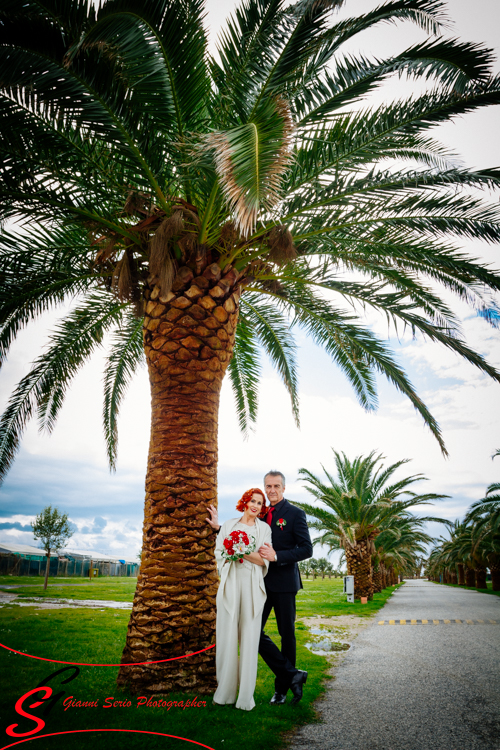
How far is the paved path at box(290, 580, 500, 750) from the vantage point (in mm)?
3777

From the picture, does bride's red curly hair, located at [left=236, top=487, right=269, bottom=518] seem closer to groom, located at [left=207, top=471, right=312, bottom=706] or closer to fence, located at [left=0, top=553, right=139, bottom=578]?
groom, located at [left=207, top=471, right=312, bottom=706]

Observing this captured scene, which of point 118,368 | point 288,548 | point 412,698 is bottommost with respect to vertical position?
point 412,698

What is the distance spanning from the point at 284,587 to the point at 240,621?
21.7 inches

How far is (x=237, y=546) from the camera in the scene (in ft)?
15.4

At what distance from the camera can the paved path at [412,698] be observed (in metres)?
3.78

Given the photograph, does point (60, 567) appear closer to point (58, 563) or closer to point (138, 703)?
point (58, 563)

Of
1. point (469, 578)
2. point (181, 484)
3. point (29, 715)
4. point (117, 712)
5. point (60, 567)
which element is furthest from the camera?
point (469, 578)

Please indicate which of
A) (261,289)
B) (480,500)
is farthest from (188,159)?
(480,500)

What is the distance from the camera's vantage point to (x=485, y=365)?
738cm

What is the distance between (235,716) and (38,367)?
663cm

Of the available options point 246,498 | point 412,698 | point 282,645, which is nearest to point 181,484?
point 246,498

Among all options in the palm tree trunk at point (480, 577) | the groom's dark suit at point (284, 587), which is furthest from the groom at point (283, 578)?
the palm tree trunk at point (480, 577)

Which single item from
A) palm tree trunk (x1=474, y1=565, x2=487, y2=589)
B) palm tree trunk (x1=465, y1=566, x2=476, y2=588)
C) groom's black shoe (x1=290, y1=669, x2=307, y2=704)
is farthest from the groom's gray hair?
palm tree trunk (x1=465, y1=566, x2=476, y2=588)

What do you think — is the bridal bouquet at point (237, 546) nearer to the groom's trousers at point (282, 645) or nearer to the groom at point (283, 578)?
the groom at point (283, 578)
